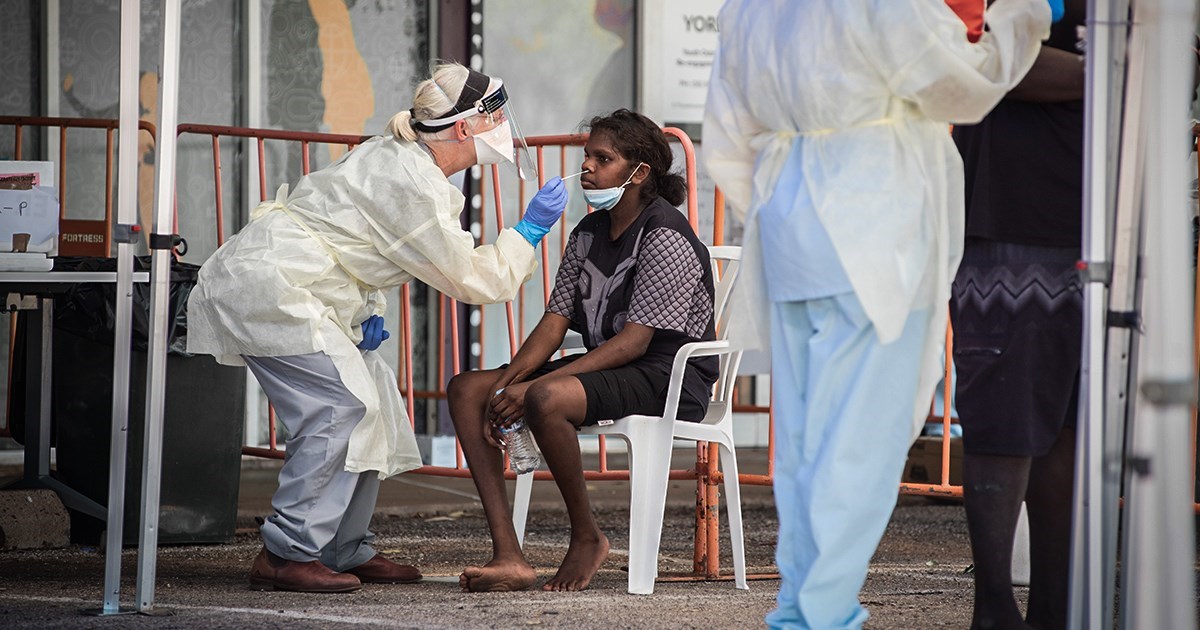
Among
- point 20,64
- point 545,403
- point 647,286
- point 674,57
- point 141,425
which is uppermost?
point 674,57

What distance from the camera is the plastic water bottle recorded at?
422 cm

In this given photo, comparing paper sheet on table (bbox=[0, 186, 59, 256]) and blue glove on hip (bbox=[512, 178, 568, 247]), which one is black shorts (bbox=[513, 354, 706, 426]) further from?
paper sheet on table (bbox=[0, 186, 59, 256])

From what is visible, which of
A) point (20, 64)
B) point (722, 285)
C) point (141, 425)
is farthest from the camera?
point (20, 64)

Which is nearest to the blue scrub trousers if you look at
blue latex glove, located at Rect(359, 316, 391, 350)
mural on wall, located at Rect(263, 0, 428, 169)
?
blue latex glove, located at Rect(359, 316, 391, 350)

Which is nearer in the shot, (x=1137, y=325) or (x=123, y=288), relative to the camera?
(x=1137, y=325)

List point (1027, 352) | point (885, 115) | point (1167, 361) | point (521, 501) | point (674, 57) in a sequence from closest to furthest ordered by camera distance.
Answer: point (1167, 361) < point (885, 115) < point (1027, 352) < point (521, 501) < point (674, 57)

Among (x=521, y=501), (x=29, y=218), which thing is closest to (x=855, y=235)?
(x=521, y=501)

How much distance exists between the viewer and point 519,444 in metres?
4.23

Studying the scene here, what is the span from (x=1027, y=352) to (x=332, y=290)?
6.46ft

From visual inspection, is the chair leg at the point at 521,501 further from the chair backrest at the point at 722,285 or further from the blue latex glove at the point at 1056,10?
the blue latex glove at the point at 1056,10

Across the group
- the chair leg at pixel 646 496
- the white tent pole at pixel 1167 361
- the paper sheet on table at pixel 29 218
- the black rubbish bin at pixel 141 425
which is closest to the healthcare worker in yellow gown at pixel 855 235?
the white tent pole at pixel 1167 361

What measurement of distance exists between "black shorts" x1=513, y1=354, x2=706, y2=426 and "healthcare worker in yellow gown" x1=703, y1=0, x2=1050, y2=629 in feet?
3.94

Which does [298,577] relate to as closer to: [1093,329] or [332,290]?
[332,290]

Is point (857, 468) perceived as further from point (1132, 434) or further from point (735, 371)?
point (735, 371)
